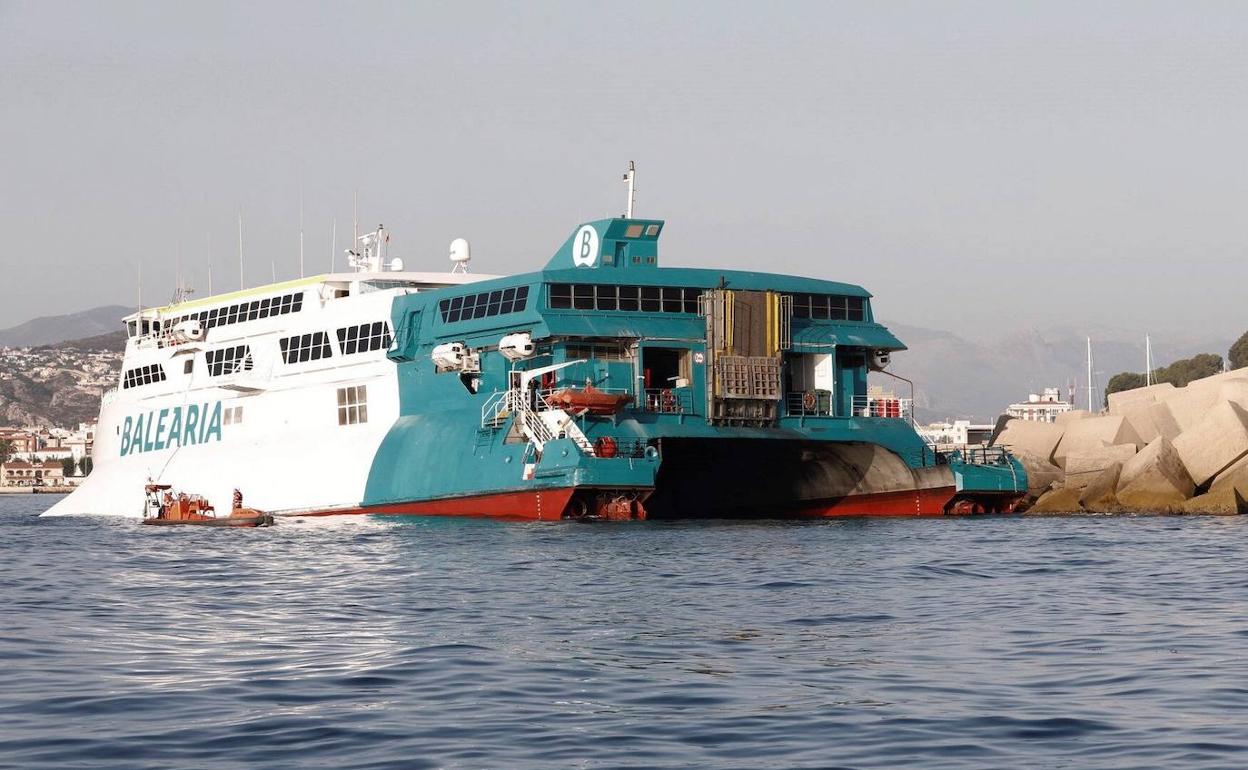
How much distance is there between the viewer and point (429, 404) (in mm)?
54031

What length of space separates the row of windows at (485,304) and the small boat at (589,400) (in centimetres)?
398

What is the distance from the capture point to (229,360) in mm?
63312

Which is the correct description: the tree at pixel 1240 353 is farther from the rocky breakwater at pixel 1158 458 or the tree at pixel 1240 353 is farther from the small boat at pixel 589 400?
the small boat at pixel 589 400

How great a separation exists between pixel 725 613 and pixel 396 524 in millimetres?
25834

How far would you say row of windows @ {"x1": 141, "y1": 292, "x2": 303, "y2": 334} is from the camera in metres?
61.4

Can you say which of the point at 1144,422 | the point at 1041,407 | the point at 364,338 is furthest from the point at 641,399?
the point at 1041,407

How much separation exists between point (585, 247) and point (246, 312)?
16.2 metres

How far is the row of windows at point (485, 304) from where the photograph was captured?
1998 inches

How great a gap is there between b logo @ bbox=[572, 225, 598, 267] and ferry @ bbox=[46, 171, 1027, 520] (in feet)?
0.25

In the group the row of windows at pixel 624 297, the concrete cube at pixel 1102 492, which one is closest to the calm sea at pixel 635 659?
the row of windows at pixel 624 297

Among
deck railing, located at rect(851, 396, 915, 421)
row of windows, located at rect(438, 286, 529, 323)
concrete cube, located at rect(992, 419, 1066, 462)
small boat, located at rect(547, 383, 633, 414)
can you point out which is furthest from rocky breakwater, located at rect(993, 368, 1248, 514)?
row of windows, located at rect(438, 286, 529, 323)

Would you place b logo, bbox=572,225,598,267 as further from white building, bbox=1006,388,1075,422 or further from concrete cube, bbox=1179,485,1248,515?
white building, bbox=1006,388,1075,422

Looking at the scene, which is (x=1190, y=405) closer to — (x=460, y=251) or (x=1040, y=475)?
(x=1040, y=475)

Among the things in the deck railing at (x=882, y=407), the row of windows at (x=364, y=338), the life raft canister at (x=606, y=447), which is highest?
the row of windows at (x=364, y=338)
